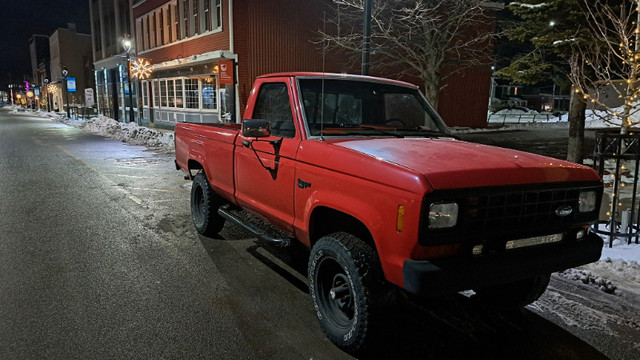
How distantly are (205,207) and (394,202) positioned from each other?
3.66m

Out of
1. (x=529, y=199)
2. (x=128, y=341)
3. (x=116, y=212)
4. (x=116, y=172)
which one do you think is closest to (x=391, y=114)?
(x=529, y=199)

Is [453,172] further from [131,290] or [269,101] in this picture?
[131,290]

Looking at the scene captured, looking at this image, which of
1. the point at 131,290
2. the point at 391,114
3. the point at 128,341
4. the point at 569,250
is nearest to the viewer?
the point at 569,250

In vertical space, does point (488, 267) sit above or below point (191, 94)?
below

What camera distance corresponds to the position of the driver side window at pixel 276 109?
4184 millimetres

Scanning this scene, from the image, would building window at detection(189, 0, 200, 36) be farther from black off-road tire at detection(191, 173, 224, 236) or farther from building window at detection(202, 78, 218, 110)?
black off-road tire at detection(191, 173, 224, 236)

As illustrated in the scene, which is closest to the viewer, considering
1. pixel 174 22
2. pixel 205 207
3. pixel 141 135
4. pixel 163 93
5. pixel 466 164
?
pixel 466 164

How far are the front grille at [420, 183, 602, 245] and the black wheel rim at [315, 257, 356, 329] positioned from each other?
0.97 metres

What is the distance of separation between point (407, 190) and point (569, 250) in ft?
4.75

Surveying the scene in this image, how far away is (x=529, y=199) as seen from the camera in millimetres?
2988

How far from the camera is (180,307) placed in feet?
13.0

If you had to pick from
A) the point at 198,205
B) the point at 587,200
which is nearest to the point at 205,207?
the point at 198,205

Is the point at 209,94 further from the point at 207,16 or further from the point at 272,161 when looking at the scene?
the point at 272,161

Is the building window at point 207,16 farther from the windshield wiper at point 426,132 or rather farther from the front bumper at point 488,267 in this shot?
the front bumper at point 488,267
